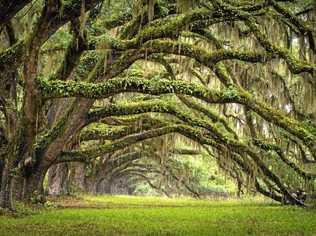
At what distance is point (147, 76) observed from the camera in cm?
1966

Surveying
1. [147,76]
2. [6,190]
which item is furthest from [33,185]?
[147,76]

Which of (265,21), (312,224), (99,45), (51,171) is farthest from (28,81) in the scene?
(51,171)

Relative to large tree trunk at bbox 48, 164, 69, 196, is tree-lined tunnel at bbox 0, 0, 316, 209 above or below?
above

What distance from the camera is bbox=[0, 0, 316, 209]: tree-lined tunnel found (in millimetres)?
10883

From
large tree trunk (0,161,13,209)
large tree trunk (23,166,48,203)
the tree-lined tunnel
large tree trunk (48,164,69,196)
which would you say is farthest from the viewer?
large tree trunk (48,164,69,196)

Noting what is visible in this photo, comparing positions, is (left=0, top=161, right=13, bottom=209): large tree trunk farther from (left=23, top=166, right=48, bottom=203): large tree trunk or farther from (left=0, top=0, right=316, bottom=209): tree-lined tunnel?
(left=23, top=166, right=48, bottom=203): large tree trunk

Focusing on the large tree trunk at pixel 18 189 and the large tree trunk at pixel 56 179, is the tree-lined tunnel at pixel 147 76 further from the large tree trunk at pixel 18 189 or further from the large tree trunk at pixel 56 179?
the large tree trunk at pixel 56 179

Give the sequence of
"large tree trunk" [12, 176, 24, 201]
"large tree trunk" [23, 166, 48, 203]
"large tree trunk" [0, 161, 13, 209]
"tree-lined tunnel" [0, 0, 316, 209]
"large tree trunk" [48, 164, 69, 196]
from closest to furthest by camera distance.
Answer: "tree-lined tunnel" [0, 0, 316, 209], "large tree trunk" [0, 161, 13, 209], "large tree trunk" [12, 176, 24, 201], "large tree trunk" [23, 166, 48, 203], "large tree trunk" [48, 164, 69, 196]

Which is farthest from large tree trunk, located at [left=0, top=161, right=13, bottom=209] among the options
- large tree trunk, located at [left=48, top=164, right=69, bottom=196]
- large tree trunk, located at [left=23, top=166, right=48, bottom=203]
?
large tree trunk, located at [left=48, top=164, right=69, bottom=196]

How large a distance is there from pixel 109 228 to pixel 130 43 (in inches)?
170

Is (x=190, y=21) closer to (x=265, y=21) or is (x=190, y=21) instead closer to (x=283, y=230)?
(x=265, y=21)

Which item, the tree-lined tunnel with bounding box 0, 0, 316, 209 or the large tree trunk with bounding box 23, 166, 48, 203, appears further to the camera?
the large tree trunk with bounding box 23, 166, 48, 203

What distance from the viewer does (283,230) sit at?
11141mm

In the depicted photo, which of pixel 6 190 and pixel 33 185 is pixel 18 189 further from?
pixel 6 190
